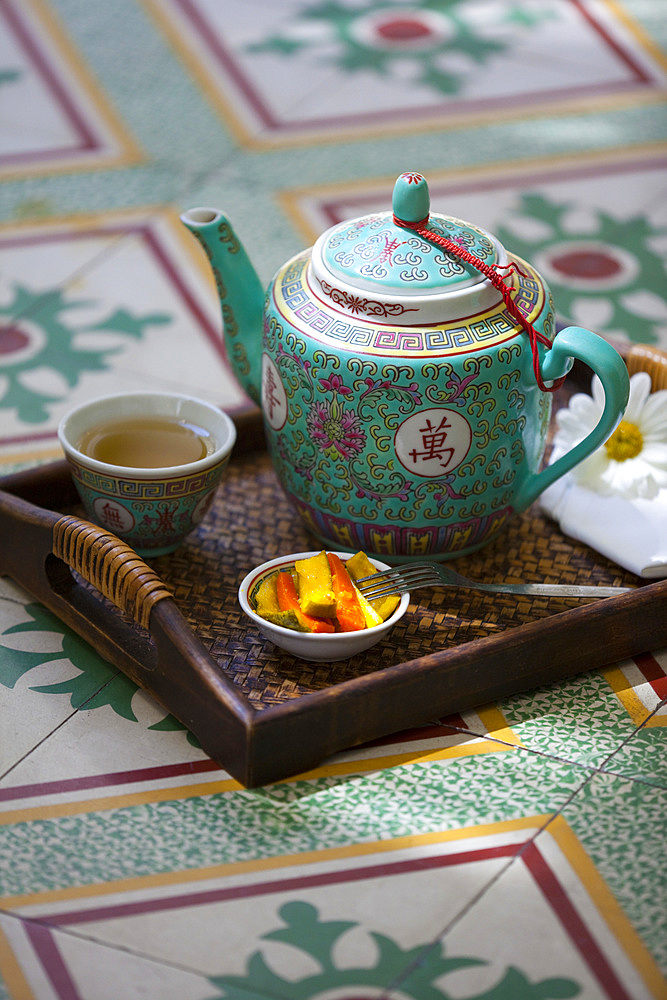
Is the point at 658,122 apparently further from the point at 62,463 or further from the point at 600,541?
the point at 62,463

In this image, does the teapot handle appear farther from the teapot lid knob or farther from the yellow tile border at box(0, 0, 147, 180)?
the yellow tile border at box(0, 0, 147, 180)

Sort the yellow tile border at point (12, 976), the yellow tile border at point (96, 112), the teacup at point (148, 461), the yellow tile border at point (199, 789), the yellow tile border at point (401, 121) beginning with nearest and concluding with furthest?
the yellow tile border at point (12, 976), the yellow tile border at point (199, 789), the teacup at point (148, 461), the yellow tile border at point (96, 112), the yellow tile border at point (401, 121)

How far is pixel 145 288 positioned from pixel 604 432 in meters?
0.79

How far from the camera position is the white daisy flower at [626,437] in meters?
0.97

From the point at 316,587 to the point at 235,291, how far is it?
0.88ft

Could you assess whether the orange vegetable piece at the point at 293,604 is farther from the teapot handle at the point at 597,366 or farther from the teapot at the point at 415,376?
the teapot handle at the point at 597,366

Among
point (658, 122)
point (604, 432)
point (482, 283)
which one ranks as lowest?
point (658, 122)

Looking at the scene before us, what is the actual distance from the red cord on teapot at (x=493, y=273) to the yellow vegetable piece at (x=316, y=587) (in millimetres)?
205

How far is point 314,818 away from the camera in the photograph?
2.50 ft

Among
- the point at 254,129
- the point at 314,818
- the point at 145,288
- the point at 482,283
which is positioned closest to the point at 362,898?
the point at 314,818

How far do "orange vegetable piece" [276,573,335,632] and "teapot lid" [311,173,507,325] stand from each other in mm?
197

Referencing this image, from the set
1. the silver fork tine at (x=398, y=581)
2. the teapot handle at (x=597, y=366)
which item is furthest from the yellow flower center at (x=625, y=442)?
the silver fork tine at (x=398, y=581)

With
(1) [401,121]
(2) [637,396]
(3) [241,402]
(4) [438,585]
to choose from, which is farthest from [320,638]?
(1) [401,121]

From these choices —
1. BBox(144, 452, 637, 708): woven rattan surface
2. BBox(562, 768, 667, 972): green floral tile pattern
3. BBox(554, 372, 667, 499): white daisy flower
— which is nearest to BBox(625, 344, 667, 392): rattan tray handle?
BBox(554, 372, 667, 499): white daisy flower
